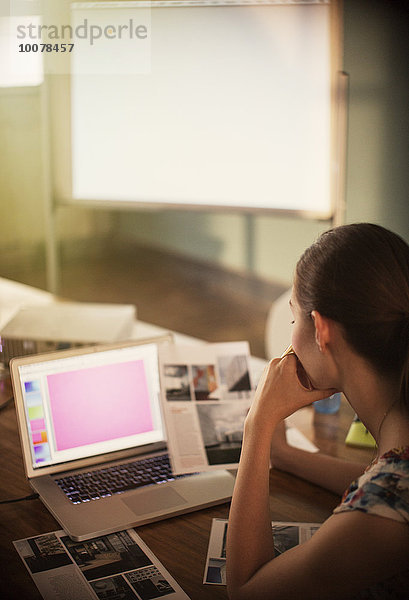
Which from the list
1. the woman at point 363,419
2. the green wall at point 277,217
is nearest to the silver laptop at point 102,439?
the woman at point 363,419

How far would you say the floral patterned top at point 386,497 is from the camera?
2.87 ft

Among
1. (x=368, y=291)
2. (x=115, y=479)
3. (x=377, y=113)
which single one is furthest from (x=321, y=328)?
(x=377, y=113)

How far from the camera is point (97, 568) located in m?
1.09

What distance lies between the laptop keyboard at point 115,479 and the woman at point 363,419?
320 millimetres

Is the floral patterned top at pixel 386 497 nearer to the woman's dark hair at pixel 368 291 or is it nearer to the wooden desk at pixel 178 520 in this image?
the woman's dark hair at pixel 368 291

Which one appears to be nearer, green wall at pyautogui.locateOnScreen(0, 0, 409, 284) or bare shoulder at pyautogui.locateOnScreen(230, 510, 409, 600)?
bare shoulder at pyautogui.locateOnScreen(230, 510, 409, 600)

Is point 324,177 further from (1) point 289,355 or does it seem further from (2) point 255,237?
(2) point 255,237

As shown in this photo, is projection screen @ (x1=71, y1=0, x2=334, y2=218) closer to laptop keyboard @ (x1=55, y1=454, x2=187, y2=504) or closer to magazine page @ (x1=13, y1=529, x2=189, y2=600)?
laptop keyboard @ (x1=55, y1=454, x2=187, y2=504)

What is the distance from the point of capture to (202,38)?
2.66 m

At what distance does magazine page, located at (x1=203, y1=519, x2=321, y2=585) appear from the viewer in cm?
110

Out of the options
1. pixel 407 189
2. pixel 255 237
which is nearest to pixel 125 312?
pixel 407 189

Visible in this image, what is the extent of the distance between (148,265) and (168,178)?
2.94 metres

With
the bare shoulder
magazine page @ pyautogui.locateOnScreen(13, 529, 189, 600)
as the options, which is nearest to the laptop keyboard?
magazine page @ pyautogui.locateOnScreen(13, 529, 189, 600)

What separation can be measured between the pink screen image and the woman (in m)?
0.38
